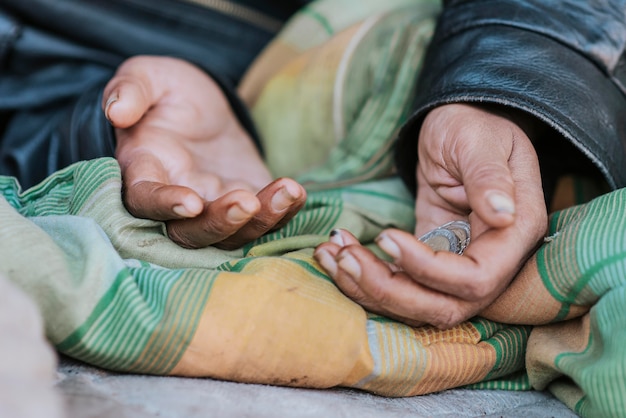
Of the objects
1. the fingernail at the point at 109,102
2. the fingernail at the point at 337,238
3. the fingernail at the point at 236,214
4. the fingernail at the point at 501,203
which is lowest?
the fingernail at the point at 337,238

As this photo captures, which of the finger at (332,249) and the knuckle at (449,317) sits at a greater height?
the finger at (332,249)

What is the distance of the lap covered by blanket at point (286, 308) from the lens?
0.52 metres

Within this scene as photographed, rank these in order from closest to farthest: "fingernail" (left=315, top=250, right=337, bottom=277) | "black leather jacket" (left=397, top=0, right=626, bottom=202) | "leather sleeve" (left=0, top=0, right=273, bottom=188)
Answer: "fingernail" (left=315, top=250, right=337, bottom=277) < "black leather jacket" (left=397, top=0, right=626, bottom=202) < "leather sleeve" (left=0, top=0, right=273, bottom=188)

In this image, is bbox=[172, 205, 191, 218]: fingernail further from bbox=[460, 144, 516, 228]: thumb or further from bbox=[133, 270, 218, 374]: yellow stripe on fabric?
bbox=[460, 144, 516, 228]: thumb

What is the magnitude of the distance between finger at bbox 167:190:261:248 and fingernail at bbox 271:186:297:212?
1.1 inches

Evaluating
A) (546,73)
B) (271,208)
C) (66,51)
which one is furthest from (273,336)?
(66,51)

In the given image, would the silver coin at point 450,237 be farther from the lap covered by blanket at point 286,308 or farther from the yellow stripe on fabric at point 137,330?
the yellow stripe on fabric at point 137,330

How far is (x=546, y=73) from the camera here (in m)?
0.73

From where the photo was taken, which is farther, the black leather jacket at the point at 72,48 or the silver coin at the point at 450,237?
the black leather jacket at the point at 72,48

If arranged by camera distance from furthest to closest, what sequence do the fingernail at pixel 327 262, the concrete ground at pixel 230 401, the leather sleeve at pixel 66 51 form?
the leather sleeve at pixel 66 51 < the fingernail at pixel 327 262 < the concrete ground at pixel 230 401

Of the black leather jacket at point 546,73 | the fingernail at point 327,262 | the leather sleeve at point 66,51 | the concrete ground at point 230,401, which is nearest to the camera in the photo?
the concrete ground at point 230,401

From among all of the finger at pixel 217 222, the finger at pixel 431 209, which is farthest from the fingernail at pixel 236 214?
the finger at pixel 431 209

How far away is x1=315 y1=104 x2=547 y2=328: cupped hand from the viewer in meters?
0.54

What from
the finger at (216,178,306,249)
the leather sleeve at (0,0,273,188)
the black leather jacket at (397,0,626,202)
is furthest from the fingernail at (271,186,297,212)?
the leather sleeve at (0,0,273,188)
